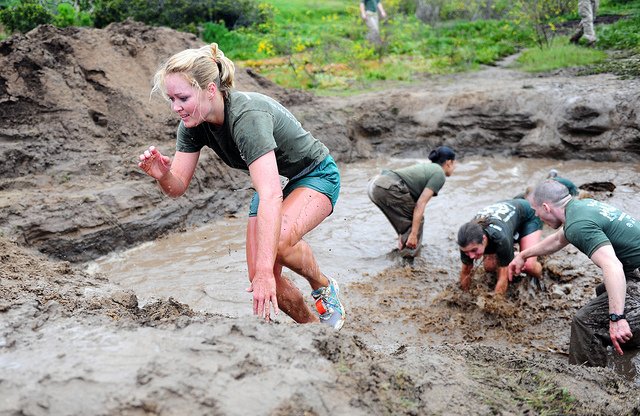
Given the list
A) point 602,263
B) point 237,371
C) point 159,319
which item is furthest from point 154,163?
point 602,263

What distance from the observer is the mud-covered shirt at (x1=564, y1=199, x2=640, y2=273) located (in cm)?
398

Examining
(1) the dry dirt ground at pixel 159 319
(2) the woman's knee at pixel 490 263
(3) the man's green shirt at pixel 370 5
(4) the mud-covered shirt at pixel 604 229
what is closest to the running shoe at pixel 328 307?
(1) the dry dirt ground at pixel 159 319

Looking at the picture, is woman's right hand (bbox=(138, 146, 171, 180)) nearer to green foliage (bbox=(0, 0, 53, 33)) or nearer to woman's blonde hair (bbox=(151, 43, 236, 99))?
woman's blonde hair (bbox=(151, 43, 236, 99))

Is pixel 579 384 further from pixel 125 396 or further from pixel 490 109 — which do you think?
pixel 490 109

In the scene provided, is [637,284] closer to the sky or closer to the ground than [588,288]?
closer to the sky

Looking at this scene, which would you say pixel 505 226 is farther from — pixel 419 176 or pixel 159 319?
pixel 159 319

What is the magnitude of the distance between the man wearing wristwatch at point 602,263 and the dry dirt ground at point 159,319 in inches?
11.7

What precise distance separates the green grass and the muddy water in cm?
348

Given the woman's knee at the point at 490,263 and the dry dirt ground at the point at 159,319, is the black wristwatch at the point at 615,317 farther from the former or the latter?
the woman's knee at the point at 490,263

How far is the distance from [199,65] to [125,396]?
5.64 ft

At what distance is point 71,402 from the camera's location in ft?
6.88

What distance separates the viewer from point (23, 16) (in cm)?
1165

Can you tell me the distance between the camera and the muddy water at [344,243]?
18.6 feet

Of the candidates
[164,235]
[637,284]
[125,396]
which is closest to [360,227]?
[164,235]
